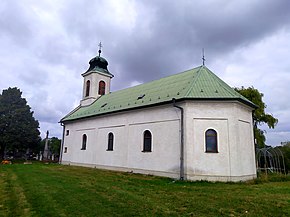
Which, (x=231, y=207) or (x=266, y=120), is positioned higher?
(x=266, y=120)

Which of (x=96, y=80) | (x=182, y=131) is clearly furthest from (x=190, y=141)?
(x=96, y=80)

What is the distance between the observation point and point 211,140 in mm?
14500

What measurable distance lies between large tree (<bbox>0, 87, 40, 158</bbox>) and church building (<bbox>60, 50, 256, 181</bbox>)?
2111 cm

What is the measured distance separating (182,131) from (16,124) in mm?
32329

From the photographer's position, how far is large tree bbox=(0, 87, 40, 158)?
120 feet

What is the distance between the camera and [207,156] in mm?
14133

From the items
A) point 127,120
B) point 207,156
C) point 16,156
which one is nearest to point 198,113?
point 207,156

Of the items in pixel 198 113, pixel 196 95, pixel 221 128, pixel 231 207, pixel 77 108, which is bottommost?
pixel 231 207

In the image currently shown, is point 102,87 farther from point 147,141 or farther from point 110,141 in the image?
point 147,141

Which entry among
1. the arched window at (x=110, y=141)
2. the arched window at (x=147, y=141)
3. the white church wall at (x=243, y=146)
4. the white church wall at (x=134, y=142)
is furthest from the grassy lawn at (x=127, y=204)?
the arched window at (x=110, y=141)

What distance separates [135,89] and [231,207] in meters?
16.7

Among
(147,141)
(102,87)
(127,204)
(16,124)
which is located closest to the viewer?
(127,204)

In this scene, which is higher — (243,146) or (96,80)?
(96,80)

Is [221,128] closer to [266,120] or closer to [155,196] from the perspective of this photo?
[155,196]
